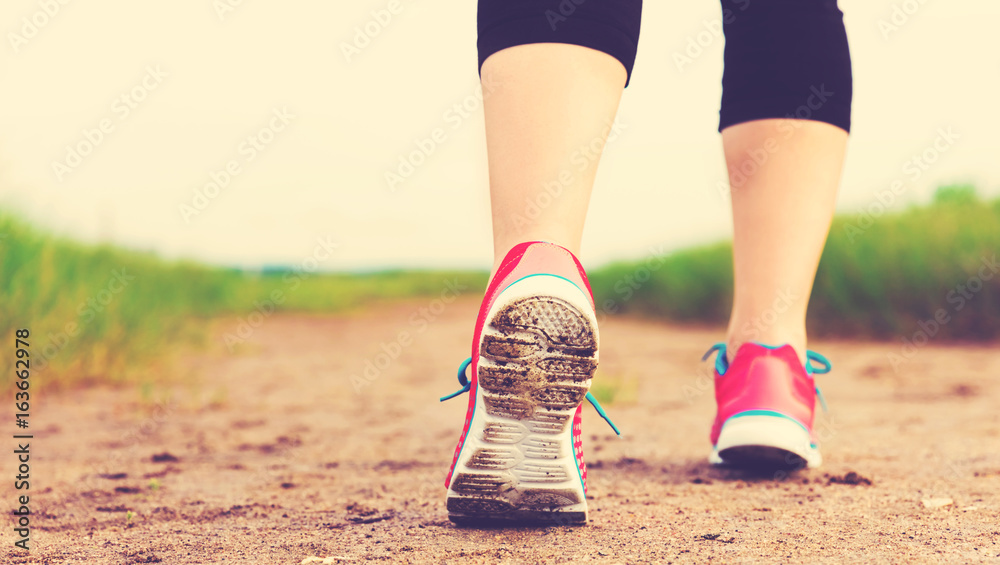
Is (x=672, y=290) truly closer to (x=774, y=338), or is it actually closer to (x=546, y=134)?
(x=774, y=338)

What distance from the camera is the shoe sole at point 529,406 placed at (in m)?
0.79

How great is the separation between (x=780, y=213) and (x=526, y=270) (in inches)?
23.5

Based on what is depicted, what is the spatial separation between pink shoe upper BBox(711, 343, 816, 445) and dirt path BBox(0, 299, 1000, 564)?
0.12 meters

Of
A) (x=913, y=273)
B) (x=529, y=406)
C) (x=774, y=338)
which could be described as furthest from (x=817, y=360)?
(x=913, y=273)

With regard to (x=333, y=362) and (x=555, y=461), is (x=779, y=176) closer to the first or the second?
(x=555, y=461)

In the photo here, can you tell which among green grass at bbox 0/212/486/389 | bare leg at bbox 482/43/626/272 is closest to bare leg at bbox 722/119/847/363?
bare leg at bbox 482/43/626/272

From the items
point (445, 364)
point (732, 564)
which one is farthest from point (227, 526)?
point (445, 364)

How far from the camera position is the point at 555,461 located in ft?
2.76

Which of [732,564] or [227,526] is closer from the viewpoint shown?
[732,564]

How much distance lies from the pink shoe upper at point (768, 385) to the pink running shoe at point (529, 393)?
0.45 m

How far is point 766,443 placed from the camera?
3.84 ft

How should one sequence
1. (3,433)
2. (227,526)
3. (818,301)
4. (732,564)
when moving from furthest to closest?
(818,301) → (3,433) → (227,526) → (732,564)

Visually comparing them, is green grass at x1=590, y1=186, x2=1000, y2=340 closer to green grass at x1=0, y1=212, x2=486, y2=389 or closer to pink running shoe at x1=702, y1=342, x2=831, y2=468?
pink running shoe at x1=702, y1=342, x2=831, y2=468

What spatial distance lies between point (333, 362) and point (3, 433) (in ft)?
7.40
